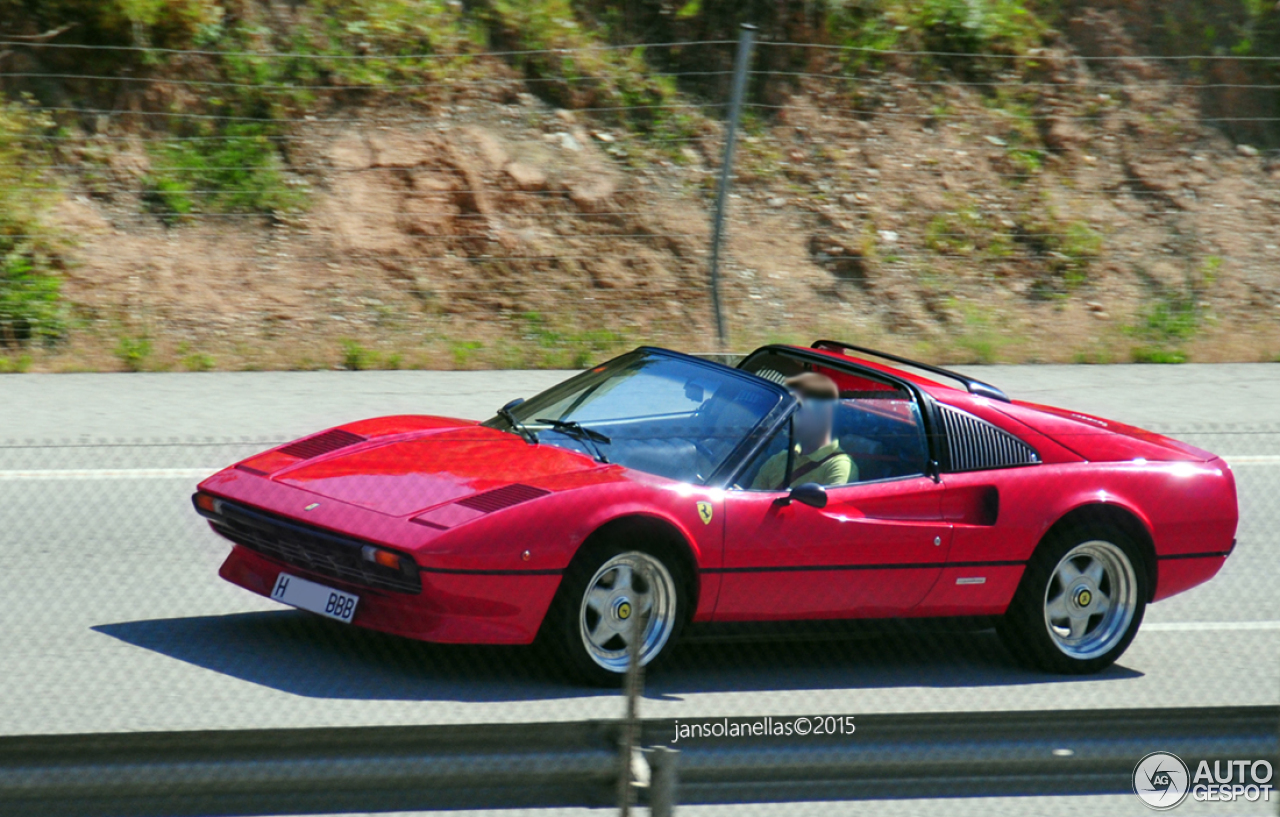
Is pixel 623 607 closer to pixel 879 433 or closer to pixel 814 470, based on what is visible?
pixel 814 470

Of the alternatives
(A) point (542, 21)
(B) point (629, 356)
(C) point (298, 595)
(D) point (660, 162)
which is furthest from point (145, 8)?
(C) point (298, 595)

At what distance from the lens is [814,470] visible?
581cm

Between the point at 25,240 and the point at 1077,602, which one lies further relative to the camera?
the point at 25,240

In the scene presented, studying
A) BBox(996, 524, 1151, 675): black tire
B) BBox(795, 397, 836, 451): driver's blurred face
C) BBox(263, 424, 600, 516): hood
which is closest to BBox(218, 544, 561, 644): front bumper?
BBox(263, 424, 600, 516): hood

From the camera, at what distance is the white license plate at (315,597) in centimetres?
521

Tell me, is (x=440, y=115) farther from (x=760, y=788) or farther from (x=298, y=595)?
(x=760, y=788)

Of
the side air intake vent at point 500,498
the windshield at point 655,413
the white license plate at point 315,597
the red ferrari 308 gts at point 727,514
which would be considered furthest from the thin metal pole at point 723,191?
the white license plate at point 315,597

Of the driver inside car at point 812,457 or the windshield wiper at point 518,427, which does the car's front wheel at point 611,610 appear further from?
the windshield wiper at point 518,427

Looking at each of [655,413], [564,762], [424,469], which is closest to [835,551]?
[655,413]

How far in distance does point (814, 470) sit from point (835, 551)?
360mm

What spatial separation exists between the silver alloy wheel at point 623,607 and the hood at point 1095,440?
172 centimetres

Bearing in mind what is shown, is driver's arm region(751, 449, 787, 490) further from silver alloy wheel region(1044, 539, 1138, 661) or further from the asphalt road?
silver alloy wheel region(1044, 539, 1138, 661)

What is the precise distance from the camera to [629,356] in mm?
6609

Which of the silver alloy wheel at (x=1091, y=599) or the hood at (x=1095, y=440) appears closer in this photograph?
the silver alloy wheel at (x=1091, y=599)
